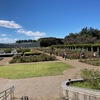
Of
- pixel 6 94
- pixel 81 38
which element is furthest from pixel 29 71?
pixel 81 38

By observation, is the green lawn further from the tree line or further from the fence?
the tree line

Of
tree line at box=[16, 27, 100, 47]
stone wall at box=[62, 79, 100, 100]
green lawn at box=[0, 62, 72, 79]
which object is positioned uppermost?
tree line at box=[16, 27, 100, 47]

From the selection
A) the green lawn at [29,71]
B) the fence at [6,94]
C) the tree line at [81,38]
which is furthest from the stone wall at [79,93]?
the tree line at [81,38]

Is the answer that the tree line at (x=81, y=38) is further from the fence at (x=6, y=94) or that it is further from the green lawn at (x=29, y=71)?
the fence at (x=6, y=94)

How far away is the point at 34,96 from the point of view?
358 inches

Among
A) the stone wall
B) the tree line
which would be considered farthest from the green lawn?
the tree line

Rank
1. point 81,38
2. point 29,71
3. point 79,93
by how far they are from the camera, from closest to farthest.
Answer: point 79,93 → point 29,71 → point 81,38

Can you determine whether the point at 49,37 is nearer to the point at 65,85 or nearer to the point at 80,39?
the point at 80,39

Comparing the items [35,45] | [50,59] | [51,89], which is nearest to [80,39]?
[35,45]

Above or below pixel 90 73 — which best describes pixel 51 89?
below

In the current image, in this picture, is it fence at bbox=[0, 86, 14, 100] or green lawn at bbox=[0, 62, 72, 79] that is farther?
green lawn at bbox=[0, 62, 72, 79]

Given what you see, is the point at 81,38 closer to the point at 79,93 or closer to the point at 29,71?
the point at 29,71

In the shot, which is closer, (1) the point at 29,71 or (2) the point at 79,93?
(2) the point at 79,93

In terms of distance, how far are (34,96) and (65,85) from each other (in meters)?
1.44
